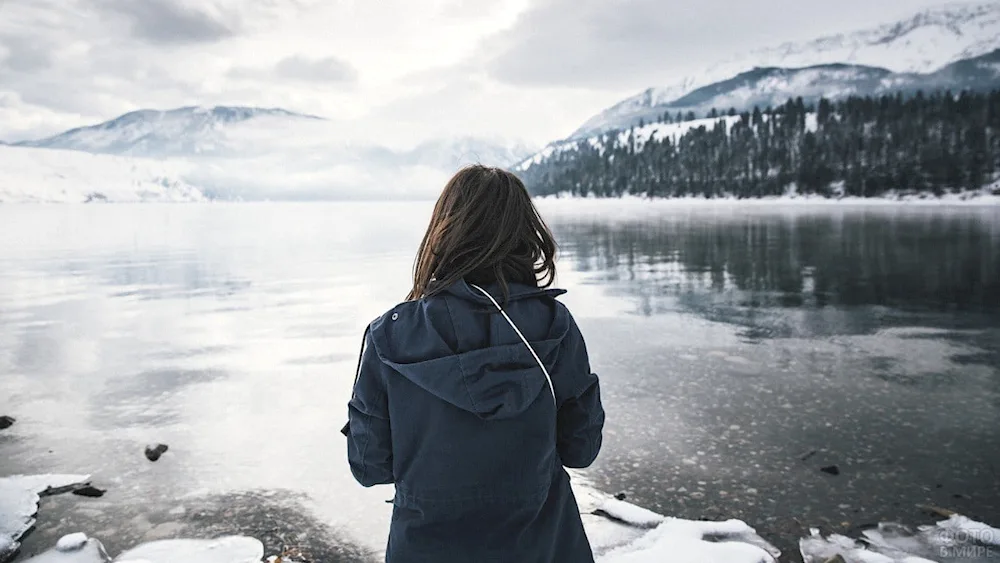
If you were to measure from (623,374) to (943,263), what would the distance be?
17.5m

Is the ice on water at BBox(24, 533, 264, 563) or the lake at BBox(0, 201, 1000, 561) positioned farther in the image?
the lake at BBox(0, 201, 1000, 561)

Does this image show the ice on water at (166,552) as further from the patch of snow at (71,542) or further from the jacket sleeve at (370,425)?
the jacket sleeve at (370,425)

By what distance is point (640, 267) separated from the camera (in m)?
22.7

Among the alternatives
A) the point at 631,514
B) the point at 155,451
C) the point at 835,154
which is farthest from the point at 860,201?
the point at 155,451

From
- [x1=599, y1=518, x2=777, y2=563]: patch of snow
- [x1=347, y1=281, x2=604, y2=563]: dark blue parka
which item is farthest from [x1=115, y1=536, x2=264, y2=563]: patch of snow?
[x1=347, y1=281, x2=604, y2=563]: dark blue parka

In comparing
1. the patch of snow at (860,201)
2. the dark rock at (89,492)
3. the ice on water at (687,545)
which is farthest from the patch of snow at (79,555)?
the patch of snow at (860,201)

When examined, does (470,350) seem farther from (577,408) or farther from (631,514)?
(631,514)

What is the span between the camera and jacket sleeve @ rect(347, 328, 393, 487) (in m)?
2.28

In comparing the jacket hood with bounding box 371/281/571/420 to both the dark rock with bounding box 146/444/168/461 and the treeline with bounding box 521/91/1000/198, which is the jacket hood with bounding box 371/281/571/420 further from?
the treeline with bounding box 521/91/1000/198

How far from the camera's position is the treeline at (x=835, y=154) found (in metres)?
107

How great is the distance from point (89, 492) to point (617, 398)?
591cm

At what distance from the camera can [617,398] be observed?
8773mm

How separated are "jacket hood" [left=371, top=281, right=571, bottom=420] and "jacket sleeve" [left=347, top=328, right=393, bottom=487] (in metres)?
0.12

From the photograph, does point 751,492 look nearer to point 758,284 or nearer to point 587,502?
point 587,502
